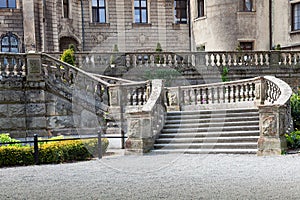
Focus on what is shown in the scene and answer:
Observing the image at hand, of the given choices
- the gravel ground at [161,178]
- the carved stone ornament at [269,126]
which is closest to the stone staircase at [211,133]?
the carved stone ornament at [269,126]

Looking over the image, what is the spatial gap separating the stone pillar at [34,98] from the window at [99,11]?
51.2 feet

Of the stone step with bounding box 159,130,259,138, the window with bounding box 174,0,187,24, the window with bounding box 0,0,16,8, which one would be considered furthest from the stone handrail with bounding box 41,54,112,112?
the window with bounding box 174,0,187,24

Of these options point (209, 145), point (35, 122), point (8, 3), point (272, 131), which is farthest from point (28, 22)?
point (272, 131)

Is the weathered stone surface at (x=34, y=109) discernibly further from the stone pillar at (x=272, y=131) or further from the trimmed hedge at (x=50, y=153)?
the stone pillar at (x=272, y=131)

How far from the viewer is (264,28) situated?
27.7 m

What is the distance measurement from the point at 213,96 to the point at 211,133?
12.2ft

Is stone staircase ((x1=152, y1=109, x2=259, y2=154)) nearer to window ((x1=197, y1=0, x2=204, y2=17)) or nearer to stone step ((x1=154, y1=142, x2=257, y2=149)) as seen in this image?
stone step ((x1=154, y1=142, x2=257, y2=149))

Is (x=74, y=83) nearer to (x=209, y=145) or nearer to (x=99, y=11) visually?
(x=209, y=145)

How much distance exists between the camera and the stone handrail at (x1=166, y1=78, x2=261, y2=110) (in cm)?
1543

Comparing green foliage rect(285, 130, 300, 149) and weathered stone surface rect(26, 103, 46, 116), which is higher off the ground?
weathered stone surface rect(26, 103, 46, 116)

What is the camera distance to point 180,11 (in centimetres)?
3177

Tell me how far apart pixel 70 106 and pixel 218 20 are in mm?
14956

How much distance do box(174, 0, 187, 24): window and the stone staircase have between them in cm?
1787

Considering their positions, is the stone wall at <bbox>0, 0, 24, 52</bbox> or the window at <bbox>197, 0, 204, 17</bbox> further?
the window at <bbox>197, 0, 204, 17</bbox>
